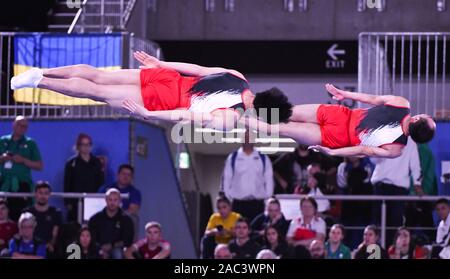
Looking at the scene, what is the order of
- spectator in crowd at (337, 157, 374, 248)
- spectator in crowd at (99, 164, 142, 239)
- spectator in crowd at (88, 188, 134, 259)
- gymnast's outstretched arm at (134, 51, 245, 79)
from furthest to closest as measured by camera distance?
spectator in crowd at (337, 157, 374, 248) → spectator in crowd at (99, 164, 142, 239) → spectator in crowd at (88, 188, 134, 259) → gymnast's outstretched arm at (134, 51, 245, 79)

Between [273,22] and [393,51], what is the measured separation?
2.70m

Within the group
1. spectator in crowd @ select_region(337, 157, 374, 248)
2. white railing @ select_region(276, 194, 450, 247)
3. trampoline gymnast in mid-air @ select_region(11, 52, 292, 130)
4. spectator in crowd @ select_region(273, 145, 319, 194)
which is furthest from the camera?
spectator in crowd @ select_region(273, 145, 319, 194)

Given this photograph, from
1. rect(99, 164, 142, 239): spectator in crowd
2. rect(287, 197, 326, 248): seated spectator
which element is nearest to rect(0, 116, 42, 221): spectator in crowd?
rect(99, 164, 142, 239): spectator in crowd

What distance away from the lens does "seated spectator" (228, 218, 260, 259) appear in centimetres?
1485

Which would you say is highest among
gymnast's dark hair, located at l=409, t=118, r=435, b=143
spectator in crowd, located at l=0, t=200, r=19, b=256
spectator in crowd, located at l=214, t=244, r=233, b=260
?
gymnast's dark hair, located at l=409, t=118, r=435, b=143

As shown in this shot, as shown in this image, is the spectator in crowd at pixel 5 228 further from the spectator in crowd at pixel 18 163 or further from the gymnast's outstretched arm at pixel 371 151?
the gymnast's outstretched arm at pixel 371 151

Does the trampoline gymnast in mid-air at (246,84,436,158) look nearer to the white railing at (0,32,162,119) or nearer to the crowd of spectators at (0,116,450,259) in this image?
the crowd of spectators at (0,116,450,259)

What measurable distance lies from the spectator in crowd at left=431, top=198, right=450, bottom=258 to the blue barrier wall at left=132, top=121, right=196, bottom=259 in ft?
11.7

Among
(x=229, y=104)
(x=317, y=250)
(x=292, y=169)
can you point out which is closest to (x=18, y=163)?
(x=292, y=169)

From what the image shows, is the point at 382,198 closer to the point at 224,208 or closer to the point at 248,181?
the point at 248,181

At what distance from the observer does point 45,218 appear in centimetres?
1523

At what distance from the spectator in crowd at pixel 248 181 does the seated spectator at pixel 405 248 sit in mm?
1739
